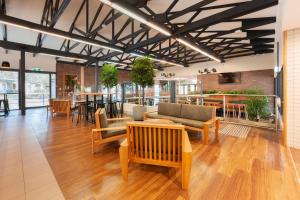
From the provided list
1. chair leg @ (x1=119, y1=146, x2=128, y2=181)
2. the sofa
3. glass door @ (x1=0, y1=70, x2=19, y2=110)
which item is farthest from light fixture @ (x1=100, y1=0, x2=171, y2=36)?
glass door @ (x1=0, y1=70, x2=19, y2=110)

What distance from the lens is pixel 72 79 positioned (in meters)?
11.8

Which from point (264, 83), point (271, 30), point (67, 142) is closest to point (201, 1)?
point (271, 30)

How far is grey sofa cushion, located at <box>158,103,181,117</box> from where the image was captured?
177 inches

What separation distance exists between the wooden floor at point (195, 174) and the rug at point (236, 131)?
2.49 feet

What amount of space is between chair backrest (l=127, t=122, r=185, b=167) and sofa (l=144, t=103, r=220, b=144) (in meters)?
1.69

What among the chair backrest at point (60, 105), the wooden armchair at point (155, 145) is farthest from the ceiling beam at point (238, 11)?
the chair backrest at point (60, 105)

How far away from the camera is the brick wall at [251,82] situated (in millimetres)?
9695

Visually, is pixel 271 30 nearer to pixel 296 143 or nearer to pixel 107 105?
pixel 296 143

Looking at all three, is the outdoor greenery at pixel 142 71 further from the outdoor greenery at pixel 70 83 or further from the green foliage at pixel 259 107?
the outdoor greenery at pixel 70 83

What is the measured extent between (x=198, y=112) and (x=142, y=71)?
2.06m

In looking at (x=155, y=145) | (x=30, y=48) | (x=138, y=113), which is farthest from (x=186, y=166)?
(x=30, y=48)

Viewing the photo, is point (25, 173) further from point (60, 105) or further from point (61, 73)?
point (61, 73)

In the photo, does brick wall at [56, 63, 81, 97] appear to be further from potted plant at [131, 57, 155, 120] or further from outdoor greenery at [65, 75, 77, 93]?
potted plant at [131, 57, 155, 120]

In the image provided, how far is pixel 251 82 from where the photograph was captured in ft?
33.9
